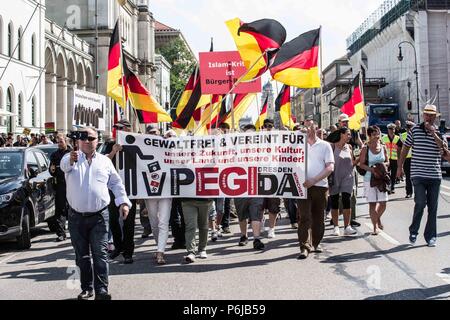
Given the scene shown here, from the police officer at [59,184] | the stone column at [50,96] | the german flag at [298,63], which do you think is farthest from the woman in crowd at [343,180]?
the stone column at [50,96]

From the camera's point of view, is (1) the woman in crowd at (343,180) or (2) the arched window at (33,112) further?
(2) the arched window at (33,112)

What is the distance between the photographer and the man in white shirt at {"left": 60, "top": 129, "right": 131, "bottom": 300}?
21.9 feet

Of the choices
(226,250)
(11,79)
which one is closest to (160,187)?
(226,250)

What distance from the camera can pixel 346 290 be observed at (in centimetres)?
700

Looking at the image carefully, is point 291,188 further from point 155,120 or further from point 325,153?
point 155,120

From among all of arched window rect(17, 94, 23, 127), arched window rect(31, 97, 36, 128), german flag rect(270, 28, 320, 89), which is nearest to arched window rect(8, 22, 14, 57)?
arched window rect(17, 94, 23, 127)

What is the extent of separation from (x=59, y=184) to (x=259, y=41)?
448 cm

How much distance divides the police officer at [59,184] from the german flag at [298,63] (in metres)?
4.09

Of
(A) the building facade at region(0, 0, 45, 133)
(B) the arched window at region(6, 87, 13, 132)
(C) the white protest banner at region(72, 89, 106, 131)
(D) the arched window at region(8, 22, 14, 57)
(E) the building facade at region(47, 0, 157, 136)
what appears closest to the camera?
(C) the white protest banner at region(72, 89, 106, 131)

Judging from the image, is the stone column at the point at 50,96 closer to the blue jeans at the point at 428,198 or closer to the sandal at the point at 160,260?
the sandal at the point at 160,260

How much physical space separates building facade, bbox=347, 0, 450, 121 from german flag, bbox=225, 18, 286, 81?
49.7m

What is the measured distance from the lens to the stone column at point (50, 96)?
166 ft

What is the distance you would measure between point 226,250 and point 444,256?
10.6 feet

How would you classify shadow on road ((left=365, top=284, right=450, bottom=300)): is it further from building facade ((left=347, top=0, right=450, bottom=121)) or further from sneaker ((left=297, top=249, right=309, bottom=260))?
building facade ((left=347, top=0, right=450, bottom=121))
